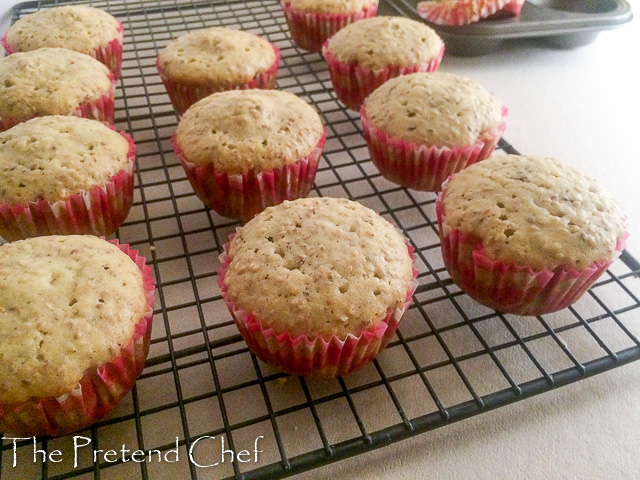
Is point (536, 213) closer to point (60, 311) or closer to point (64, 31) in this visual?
point (60, 311)

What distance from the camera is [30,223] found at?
4.59 feet

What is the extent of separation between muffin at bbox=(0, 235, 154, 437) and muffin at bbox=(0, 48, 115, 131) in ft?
2.28

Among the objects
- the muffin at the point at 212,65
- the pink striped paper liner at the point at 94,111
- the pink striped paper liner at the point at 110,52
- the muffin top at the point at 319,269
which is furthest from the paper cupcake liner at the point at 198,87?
the muffin top at the point at 319,269

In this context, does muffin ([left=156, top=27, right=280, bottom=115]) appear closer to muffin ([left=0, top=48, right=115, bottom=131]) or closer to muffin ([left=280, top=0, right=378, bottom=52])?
muffin ([left=0, top=48, right=115, bottom=131])

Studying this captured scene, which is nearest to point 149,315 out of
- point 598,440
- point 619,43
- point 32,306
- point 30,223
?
point 32,306

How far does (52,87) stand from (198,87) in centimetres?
48

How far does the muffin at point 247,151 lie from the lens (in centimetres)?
150

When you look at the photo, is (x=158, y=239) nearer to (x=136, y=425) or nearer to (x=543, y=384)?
(x=136, y=425)

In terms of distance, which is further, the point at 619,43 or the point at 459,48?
the point at 619,43

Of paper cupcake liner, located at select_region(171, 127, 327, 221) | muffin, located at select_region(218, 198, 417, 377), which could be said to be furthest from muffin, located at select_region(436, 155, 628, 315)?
paper cupcake liner, located at select_region(171, 127, 327, 221)

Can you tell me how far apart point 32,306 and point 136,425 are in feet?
1.06

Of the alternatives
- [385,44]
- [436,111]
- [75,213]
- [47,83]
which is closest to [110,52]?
[47,83]

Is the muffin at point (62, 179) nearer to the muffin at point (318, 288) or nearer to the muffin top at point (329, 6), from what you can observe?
the muffin at point (318, 288)

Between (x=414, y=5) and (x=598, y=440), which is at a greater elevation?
(x=414, y=5)
